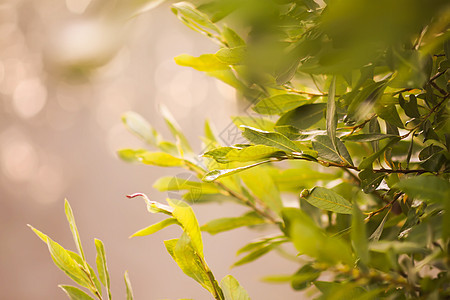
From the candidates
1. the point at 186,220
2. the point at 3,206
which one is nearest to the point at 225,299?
the point at 186,220

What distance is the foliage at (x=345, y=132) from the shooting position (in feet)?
0.50

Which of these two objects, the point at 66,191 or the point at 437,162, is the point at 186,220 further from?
the point at 66,191

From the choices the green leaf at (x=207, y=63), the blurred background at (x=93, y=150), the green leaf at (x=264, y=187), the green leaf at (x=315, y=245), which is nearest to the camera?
the green leaf at (x=315, y=245)

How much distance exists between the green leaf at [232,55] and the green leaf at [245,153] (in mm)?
55

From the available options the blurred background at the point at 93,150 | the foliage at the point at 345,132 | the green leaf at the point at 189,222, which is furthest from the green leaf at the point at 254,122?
the blurred background at the point at 93,150

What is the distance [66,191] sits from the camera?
1418 millimetres

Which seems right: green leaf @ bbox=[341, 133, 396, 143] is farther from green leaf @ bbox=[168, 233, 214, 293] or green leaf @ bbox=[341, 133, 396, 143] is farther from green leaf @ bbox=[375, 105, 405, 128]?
green leaf @ bbox=[168, 233, 214, 293]

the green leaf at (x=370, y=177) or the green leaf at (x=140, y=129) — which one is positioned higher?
the green leaf at (x=140, y=129)

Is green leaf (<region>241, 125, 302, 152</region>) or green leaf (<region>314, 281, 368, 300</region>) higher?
green leaf (<region>241, 125, 302, 152</region>)

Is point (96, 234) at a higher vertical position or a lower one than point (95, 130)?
lower

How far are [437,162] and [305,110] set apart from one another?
92 millimetres

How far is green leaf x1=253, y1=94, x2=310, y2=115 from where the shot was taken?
0.29 meters

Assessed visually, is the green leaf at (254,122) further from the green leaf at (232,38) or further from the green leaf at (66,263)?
the green leaf at (66,263)

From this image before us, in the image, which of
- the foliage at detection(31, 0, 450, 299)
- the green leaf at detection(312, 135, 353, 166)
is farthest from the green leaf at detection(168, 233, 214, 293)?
the green leaf at detection(312, 135, 353, 166)
